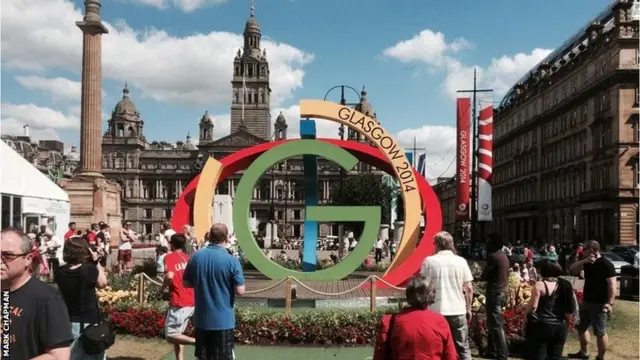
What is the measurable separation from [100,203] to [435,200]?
69.7 ft

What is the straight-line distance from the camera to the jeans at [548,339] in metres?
7.57

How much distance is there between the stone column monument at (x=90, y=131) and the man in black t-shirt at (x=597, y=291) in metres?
27.3

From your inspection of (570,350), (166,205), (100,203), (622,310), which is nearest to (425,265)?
(570,350)

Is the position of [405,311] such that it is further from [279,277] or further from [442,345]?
[279,277]

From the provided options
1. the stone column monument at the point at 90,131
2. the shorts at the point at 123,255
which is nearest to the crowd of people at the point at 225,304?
the shorts at the point at 123,255

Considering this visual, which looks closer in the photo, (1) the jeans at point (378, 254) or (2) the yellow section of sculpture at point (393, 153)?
(2) the yellow section of sculpture at point (393, 153)

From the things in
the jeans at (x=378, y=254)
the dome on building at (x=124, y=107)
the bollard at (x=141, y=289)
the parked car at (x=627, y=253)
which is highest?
the dome on building at (x=124, y=107)

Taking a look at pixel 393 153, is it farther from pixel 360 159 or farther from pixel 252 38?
pixel 252 38

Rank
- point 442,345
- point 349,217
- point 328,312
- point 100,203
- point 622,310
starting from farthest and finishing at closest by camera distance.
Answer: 1. point 100,203
2. point 349,217
3. point 622,310
4. point 328,312
5. point 442,345

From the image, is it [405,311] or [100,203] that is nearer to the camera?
[405,311]

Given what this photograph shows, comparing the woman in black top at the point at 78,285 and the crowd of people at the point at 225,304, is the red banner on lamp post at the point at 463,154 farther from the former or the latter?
the woman in black top at the point at 78,285

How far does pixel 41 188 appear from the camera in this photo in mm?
20312

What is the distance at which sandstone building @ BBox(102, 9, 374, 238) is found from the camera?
4722 inches

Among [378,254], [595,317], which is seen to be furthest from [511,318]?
[378,254]
